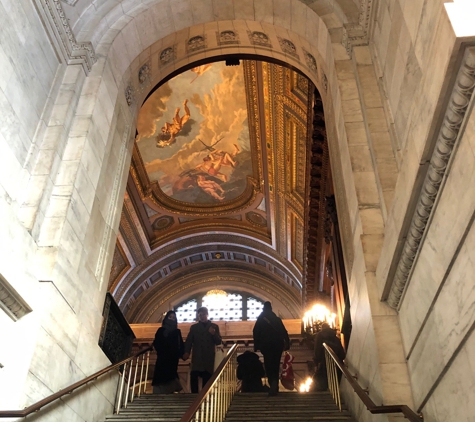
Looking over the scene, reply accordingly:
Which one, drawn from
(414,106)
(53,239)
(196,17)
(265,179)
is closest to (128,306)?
(265,179)

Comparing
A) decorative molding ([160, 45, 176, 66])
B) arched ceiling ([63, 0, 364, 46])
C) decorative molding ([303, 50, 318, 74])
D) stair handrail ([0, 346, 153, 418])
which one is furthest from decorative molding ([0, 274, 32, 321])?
decorative molding ([303, 50, 318, 74])

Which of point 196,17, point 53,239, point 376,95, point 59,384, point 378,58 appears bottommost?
point 59,384

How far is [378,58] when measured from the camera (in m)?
6.12

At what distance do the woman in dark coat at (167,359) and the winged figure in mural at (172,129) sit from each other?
7.45 m

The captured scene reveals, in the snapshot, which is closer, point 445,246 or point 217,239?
point 445,246

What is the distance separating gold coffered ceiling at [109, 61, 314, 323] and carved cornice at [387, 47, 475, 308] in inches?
254

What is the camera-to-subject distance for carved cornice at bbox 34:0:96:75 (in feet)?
20.0

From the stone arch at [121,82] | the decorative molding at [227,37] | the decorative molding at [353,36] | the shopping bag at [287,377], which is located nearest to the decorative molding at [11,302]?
the stone arch at [121,82]

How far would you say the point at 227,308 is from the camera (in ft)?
61.5

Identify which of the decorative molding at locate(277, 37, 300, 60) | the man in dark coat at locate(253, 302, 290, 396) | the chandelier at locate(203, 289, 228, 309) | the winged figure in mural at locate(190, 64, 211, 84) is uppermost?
the winged figure in mural at locate(190, 64, 211, 84)

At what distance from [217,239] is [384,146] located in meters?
12.6

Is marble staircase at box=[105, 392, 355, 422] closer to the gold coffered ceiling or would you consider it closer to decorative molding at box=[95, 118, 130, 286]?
decorative molding at box=[95, 118, 130, 286]

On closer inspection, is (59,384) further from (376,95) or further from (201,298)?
(201,298)

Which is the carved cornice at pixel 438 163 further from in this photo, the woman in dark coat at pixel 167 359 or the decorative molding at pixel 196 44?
the decorative molding at pixel 196 44
